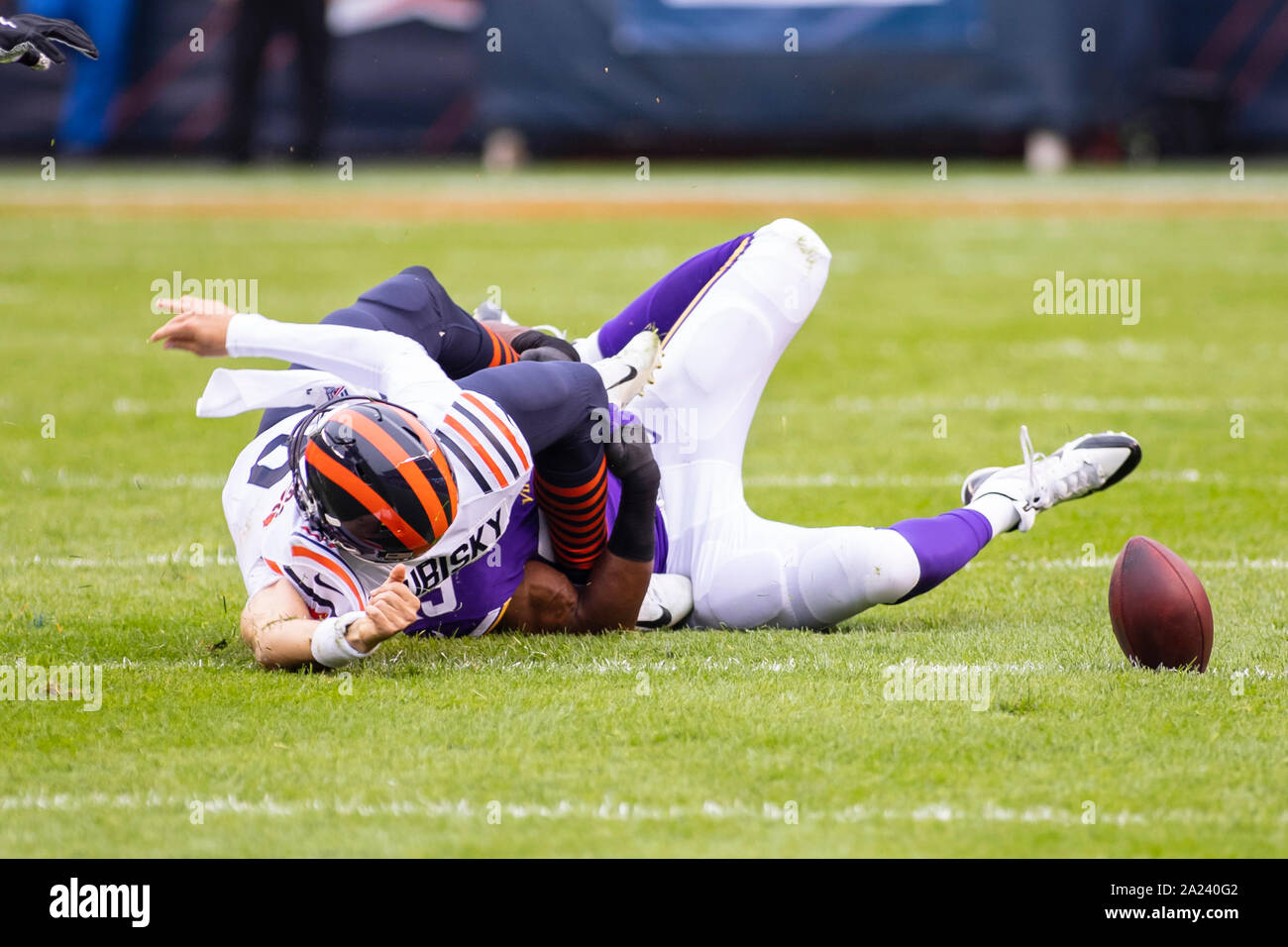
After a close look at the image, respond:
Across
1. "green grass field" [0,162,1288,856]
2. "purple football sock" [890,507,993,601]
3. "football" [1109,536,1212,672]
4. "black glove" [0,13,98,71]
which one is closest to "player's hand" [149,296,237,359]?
"black glove" [0,13,98,71]

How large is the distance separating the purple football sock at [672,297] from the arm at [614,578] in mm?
695

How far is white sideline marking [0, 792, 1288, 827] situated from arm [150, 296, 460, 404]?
108 centimetres

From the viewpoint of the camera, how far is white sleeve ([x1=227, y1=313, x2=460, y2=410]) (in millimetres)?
4043

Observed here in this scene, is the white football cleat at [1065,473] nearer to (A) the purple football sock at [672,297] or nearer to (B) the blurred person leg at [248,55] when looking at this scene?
(A) the purple football sock at [672,297]

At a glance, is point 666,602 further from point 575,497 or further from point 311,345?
point 311,345

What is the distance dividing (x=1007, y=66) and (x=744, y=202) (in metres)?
4.16

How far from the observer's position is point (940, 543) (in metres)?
4.43

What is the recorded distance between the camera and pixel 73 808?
3246 mm

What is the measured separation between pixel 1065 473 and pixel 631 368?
128 centimetres

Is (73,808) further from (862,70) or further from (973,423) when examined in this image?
(862,70)

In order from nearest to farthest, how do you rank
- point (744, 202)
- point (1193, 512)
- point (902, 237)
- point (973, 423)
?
point (1193, 512) < point (973, 423) < point (902, 237) < point (744, 202)

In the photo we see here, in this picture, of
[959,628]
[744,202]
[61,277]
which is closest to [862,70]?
[744,202]

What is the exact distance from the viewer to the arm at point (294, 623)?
3.71 m

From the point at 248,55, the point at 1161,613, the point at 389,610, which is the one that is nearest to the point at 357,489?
the point at 389,610
